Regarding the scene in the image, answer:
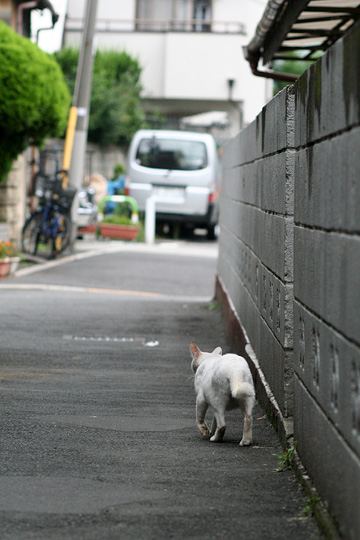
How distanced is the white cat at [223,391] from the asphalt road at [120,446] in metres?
0.10

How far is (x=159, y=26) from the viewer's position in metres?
48.4

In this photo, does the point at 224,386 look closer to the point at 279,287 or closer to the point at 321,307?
the point at 279,287

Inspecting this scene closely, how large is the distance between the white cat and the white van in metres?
25.6

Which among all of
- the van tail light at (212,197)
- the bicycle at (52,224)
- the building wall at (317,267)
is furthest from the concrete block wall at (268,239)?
the van tail light at (212,197)

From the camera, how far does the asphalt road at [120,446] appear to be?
5.53 metres

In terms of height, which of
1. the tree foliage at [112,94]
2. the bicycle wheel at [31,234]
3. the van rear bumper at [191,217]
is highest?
the tree foliage at [112,94]

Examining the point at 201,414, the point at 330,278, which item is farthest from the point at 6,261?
the point at 330,278

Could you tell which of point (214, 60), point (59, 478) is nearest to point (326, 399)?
point (59, 478)

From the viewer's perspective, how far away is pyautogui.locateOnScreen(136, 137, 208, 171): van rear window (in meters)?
33.3

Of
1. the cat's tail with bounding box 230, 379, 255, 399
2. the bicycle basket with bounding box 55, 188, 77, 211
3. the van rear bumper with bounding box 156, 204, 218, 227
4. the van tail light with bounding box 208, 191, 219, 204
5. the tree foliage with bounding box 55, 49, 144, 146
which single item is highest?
the tree foliage with bounding box 55, 49, 144, 146

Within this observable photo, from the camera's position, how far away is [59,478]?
637 centimetres

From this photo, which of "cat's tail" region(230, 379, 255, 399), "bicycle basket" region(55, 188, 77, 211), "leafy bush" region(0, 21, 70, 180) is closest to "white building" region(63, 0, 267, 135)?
"bicycle basket" region(55, 188, 77, 211)

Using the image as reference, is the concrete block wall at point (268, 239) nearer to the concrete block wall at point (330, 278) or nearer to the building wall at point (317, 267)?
the building wall at point (317, 267)

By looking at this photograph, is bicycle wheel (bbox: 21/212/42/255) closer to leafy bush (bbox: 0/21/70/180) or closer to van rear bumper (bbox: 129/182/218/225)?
leafy bush (bbox: 0/21/70/180)
